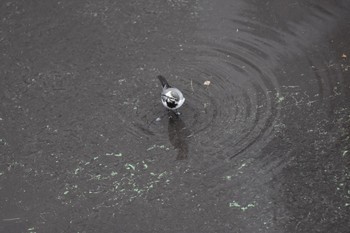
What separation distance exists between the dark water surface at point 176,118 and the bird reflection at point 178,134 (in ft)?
0.05

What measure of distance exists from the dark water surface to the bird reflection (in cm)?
2

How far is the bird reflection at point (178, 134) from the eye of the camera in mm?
6094

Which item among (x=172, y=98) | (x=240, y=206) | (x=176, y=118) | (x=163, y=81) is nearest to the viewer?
(x=240, y=206)

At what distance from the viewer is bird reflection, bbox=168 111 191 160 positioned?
609cm

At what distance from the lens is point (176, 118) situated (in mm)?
6469

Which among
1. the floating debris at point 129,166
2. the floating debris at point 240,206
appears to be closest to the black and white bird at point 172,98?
the floating debris at point 129,166

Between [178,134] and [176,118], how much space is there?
25cm

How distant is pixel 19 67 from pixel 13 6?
151 centimetres

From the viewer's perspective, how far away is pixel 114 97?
6.79 m

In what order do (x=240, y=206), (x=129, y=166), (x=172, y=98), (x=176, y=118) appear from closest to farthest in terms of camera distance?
(x=240, y=206) → (x=129, y=166) → (x=172, y=98) → (x=176, y=118)

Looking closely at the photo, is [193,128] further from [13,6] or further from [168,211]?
[13,6]

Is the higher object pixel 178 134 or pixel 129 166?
pixel 178 134

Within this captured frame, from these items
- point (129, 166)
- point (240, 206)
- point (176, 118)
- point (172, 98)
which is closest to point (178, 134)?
point (176, 118)

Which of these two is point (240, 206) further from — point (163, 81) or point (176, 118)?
point (163, 81)
